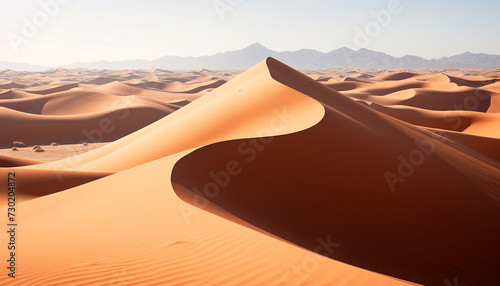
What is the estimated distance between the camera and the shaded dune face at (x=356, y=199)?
5.95m

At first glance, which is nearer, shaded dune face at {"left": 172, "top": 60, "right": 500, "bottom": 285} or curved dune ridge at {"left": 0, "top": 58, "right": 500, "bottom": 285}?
curved dune ridge at {"left": 0, "top": 58, "right": 500, "bottom": 285}

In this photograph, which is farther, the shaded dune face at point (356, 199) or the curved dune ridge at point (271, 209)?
the shaded dune face at point (356, 199)

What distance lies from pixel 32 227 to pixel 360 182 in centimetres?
598

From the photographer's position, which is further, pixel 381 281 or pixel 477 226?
pixel 477 226

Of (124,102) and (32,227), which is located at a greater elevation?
(124,102)

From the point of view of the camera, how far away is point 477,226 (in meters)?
7.17

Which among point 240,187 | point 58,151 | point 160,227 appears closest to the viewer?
point 160,227

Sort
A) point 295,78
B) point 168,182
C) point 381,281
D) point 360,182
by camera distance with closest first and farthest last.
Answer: point 381,281, point 168,182, point 360,182, point 295,78

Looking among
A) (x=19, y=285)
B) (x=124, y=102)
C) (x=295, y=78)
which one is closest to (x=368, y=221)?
(x=19, y=285)

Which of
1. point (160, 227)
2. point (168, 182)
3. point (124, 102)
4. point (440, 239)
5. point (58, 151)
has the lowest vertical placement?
point (440, 239)

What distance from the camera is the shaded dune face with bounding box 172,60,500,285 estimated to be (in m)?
5.95

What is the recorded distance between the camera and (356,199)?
707 centimetres

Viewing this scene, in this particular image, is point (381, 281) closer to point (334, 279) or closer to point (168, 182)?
point (334, 279)

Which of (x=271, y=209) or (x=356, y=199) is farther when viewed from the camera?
(x=356, y=199)
